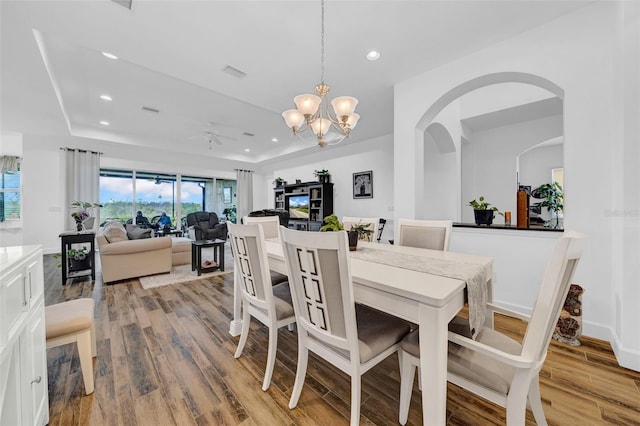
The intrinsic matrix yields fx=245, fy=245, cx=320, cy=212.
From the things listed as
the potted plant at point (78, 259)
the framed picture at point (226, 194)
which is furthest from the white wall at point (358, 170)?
the potted plant at point (78, 259)

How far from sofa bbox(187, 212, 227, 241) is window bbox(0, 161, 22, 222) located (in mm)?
3436

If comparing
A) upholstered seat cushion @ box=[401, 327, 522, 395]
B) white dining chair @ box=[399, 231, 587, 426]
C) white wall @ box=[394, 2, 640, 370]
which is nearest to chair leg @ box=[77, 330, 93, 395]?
upholstered seat cushion @ box=[401, 327, 522, 395]

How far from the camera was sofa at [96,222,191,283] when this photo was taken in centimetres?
354

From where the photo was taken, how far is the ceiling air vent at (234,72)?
2829mm

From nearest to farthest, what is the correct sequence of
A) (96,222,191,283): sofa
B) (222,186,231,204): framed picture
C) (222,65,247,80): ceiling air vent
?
(222,65,247,80): ceiling air vent, (96,222,191,283): sofa, (222,186,231,204): framed picture

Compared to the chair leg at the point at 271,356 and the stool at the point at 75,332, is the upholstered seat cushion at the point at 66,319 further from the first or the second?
the chair leg at the point at 271,356

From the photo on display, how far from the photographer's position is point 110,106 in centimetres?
427

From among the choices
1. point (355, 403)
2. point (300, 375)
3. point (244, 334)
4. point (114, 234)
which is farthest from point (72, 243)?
point (355, 403)

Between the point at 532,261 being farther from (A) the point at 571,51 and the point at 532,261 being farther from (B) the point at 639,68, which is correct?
(A) the point at 571,51

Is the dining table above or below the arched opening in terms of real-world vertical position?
below

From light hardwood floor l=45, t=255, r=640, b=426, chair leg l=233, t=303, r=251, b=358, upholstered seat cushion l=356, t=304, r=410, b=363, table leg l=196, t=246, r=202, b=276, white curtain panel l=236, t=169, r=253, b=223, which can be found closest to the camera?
upholstered seat cushion l=356, t=304, r=410, b=363

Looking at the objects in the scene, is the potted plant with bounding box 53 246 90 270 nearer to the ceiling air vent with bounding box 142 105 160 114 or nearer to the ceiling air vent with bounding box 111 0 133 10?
the ceiling air vent with bounding box 142 105 160 114

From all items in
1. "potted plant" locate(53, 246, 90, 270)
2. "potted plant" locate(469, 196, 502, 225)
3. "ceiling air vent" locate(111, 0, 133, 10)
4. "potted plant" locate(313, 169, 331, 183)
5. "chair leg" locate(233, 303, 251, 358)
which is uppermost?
"ceiling air vent" locate(111, 0, 133, 10)

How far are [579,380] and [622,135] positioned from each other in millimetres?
1788
